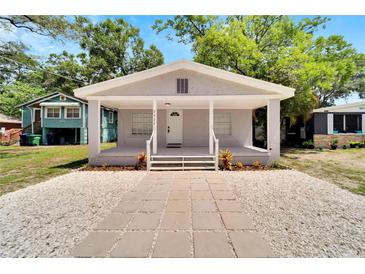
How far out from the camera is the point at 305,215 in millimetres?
3301

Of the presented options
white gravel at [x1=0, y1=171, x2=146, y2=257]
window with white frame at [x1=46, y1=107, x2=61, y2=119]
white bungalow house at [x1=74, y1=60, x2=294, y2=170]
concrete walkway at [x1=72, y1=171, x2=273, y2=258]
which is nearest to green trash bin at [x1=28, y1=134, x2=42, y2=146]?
window with white frame at [x1=46, y1=107, x2=61, y2=119]

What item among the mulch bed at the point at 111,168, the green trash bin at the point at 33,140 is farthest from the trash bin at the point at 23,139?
the mulch bed at the point at 111,168

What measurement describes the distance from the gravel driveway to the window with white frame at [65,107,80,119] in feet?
46.9

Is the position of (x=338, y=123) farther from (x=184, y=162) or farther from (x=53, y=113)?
(x=53, y=113)

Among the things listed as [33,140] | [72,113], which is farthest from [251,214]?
[33,140]

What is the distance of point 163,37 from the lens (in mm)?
17938

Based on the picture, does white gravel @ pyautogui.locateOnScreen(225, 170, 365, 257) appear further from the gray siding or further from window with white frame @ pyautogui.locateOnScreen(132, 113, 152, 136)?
window with white frame @ pyautogui.locateOnScreen(132, 113, 152, 136)

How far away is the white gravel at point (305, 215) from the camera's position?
7.88ft

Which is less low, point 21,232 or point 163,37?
point 163,37

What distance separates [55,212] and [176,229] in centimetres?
253

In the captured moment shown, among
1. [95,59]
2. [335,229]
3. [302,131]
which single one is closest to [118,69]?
[95,59]

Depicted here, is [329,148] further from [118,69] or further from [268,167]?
[118,69]

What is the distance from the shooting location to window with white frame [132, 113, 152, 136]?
34.8 feet

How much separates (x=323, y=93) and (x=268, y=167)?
2664cm
